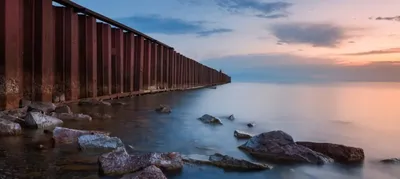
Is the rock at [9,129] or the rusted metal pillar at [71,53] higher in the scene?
the rusted metal pillar at [71,53]

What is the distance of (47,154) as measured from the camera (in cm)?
478

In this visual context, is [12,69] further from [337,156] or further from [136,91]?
[136,91]

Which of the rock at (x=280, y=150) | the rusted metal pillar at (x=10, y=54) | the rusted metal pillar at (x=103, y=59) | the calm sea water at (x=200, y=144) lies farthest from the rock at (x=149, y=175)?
the rusted metal pillar at (x=103, y=59)

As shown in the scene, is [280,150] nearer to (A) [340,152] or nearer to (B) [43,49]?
(A) [340,152]

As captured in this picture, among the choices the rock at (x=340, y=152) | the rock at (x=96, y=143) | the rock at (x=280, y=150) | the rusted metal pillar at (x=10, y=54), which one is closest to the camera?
the rock at (x=96, y=143)

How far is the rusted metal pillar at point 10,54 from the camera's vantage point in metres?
7.83

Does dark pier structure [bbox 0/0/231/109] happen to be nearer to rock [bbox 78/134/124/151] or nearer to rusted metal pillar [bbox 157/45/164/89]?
rock [bbox 78/134/124/151]

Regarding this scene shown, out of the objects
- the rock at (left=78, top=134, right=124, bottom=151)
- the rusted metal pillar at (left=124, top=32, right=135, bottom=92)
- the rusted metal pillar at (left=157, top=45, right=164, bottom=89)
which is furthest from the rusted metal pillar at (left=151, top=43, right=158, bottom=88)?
the rock at (left=78, top=134, right=124, bottom=151)

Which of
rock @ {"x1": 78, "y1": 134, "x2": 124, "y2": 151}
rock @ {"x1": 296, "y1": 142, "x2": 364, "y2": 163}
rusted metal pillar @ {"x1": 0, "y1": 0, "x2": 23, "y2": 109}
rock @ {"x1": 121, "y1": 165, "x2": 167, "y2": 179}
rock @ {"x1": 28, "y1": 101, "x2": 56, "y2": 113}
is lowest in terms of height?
rock @ {"x1": 296, "y1": 142, "x2": 364, "y2": 163}

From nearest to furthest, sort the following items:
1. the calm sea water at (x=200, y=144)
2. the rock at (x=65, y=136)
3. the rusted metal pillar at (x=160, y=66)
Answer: the calm sea water at (x=200, y=144), the rock at (x=65, y=136), the rusted metal pillar at (x=160, y=66)

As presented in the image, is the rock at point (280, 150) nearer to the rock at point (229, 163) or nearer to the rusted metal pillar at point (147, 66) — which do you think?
the rock at point (229, 163)

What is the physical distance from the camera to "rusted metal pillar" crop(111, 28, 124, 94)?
52.3 feet

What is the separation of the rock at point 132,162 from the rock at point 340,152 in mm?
2498

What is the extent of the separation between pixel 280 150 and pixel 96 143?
2.70 metres
